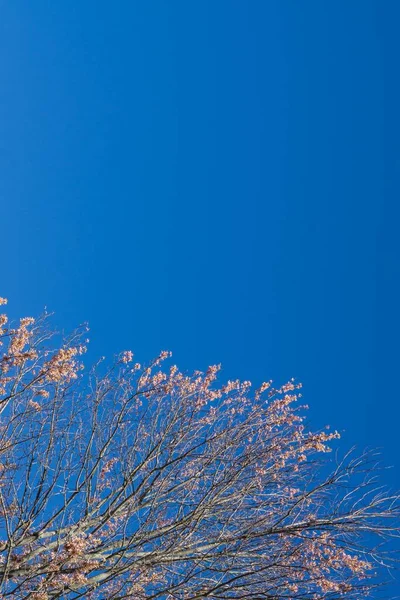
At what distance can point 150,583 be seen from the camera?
7.05 m

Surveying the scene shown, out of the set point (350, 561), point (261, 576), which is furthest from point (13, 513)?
point (350, 561)

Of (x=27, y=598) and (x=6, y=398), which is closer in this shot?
(x=27, y=598)

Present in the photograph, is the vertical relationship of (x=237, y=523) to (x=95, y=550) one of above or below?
above

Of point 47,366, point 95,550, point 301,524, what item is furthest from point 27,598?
point 301,524

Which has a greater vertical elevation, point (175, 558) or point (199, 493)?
point (199, 493)

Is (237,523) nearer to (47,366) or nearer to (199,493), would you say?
(199,493)

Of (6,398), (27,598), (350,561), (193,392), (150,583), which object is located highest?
(193,392)

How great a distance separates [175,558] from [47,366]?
315 cm

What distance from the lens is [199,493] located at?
8156 millimetres

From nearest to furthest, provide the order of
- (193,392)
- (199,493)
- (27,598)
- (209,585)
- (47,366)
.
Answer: (27,598) → (209,585) → (47,366) → (199,493) → (193,392)

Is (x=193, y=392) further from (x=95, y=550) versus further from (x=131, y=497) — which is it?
(x=95, y=550)

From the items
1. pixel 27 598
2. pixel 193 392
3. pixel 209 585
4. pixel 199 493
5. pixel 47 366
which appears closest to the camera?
pixel 27 598

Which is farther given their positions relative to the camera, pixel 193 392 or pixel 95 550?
pixel 193 392

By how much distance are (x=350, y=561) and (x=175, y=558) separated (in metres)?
2.79
